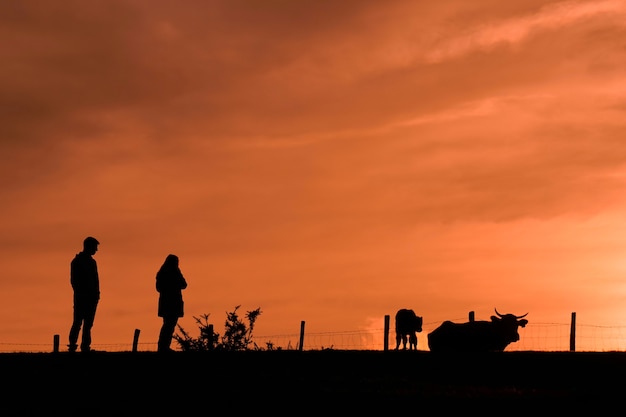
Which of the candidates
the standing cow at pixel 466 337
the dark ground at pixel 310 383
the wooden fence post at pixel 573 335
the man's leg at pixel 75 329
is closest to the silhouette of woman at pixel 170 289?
the dark ground at pixel 310 383

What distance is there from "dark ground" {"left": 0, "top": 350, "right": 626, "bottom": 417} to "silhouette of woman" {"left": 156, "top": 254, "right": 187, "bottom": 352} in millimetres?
1046

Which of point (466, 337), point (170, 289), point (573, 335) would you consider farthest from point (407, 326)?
point (170, 289)

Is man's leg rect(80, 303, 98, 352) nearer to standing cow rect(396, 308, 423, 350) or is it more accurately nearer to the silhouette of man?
the silhouette of man

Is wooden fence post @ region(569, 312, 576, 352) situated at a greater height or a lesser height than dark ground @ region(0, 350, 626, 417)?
greater

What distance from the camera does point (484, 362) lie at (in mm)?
26812

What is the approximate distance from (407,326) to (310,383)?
15926mm

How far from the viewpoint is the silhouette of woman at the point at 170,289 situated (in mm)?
27203

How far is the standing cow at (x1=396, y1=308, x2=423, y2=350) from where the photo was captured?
38.1 meters

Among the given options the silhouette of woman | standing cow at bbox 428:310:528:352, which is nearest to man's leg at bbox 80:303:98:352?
the silhouette of woman

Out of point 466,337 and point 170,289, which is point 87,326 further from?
point 466,337

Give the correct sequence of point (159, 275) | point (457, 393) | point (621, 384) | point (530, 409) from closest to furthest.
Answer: point (530, 409) → point (457, 393) → point (621, 384) → point (159, 275)

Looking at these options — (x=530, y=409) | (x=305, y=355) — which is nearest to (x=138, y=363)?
(x=305, y=355)

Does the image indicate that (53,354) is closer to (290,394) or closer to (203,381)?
(203,381)

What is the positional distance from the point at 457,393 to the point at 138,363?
8.40 m
